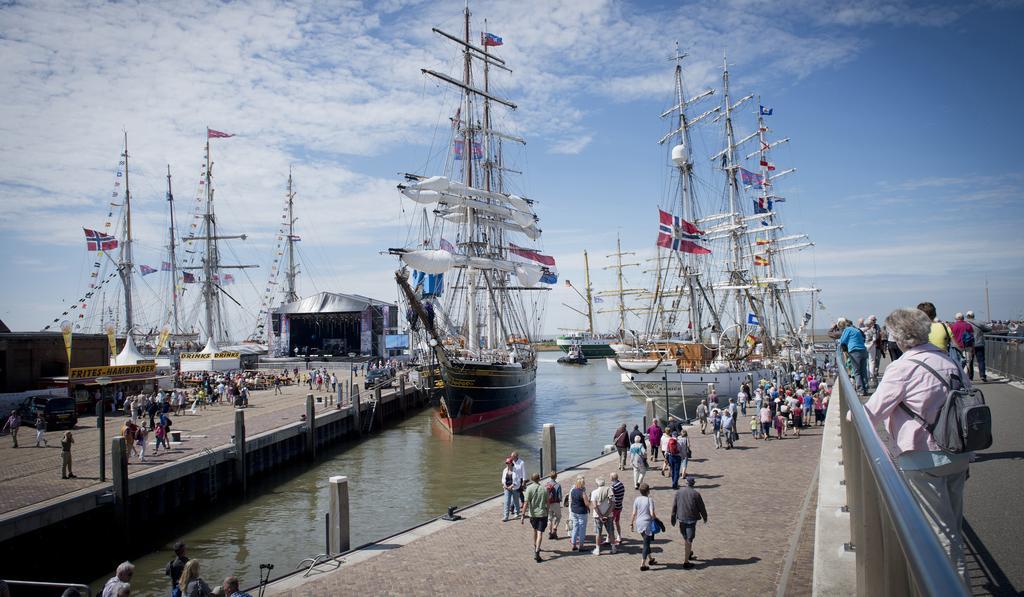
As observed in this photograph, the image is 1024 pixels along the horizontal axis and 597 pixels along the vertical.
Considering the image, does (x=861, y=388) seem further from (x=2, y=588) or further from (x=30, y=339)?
(x=30, y=339)

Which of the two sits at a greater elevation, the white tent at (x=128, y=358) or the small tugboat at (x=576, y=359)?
the white tent at (x=128, y=358)

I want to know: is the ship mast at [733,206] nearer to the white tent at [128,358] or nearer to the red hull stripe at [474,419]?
the red hull stripe at [474,419]

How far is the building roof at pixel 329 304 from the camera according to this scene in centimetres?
6344

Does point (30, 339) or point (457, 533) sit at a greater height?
point (30, 339)

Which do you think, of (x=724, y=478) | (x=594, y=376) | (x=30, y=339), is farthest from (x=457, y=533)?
(x=594, y=376)

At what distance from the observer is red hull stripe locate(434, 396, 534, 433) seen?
33344 millimetres

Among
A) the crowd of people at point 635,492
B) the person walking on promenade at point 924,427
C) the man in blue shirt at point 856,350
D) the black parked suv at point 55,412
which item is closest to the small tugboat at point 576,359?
the crowd of people at point 635,492

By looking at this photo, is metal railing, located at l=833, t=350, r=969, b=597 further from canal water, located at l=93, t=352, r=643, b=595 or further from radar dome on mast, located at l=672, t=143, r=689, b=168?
radar dome on mast, located at l=672, t=143, r=689, b=168

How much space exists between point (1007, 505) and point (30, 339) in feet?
125

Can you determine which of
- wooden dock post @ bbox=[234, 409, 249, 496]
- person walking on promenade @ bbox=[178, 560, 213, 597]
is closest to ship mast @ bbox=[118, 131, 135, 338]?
wooden dock post @ bbox=[234, 409, 249, 496]

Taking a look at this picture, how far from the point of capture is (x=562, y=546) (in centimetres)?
1201

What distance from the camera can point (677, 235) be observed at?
40.5m

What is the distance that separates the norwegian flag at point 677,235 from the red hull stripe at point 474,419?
565 inches

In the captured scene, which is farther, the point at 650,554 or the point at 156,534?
the point at 156,534
